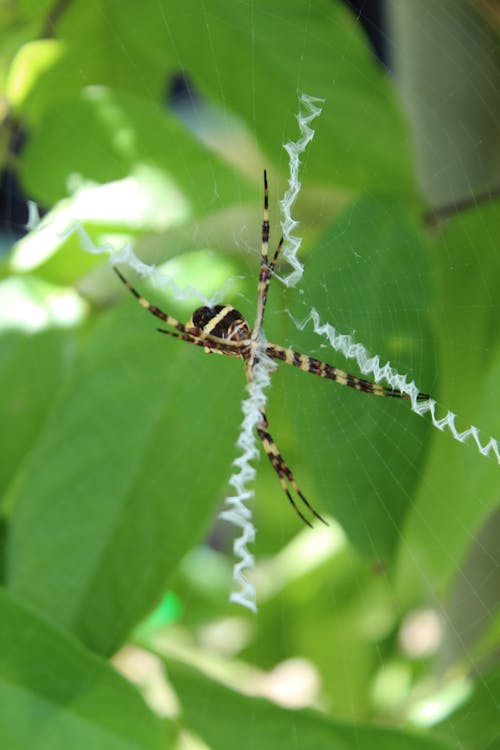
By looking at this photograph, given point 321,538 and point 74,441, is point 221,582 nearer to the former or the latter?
point 321,538

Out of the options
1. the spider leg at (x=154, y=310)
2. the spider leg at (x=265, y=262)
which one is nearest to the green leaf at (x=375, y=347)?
the spider leg at (x=265, y=262)

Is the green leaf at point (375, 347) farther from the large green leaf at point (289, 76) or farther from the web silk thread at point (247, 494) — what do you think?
the web silk thread at point (247, 494)

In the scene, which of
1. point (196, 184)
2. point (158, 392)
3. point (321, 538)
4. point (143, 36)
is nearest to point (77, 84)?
point (143, 36)

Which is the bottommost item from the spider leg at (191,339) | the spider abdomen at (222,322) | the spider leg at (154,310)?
the spider abdomen at (222,322)

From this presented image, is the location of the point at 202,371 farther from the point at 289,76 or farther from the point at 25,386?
the point at 289,76

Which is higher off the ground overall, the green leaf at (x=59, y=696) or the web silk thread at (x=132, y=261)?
the web silk thread at (x=132, y=261)

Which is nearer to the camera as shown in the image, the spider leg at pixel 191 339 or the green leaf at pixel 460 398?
the green leaf at pixel 460 398

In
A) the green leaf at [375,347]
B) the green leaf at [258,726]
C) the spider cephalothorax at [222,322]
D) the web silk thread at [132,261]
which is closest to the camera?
the green leaf at [258,726]

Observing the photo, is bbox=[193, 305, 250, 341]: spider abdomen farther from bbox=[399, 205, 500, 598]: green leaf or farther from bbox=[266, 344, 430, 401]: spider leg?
bbox=[399, 205, 500, 598]: green leaf

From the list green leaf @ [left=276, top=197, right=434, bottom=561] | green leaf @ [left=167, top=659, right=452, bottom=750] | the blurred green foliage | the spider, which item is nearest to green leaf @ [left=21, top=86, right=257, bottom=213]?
the blurred green foliage
